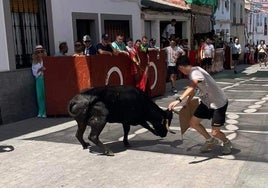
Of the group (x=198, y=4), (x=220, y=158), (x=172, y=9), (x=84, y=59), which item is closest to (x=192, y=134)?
(x=220, y=158)

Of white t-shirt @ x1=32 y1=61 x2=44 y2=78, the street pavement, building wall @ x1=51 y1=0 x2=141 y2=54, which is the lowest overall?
the street pavement

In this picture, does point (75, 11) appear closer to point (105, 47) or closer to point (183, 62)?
point (105, 47)

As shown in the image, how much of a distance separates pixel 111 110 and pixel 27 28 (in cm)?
476

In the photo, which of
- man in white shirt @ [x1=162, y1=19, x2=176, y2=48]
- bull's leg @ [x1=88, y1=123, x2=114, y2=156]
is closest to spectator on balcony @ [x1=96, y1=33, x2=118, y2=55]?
bull's leg @ [x1=88, y1=123, x2=114, y2=156]

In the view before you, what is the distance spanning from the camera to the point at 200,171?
5.10 m

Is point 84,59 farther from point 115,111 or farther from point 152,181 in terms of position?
point 152,181

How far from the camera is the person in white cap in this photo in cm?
905

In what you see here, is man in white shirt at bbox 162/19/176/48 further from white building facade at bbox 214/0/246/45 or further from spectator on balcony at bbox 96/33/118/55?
white building facade at bbox 214/0/246/45

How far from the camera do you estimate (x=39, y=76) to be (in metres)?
9.09

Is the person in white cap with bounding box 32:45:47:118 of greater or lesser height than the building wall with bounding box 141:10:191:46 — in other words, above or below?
below

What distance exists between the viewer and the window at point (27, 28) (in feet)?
30.9

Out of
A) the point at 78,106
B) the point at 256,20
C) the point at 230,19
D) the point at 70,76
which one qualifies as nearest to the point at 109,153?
the point at 78,106

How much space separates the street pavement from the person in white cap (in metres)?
1.07

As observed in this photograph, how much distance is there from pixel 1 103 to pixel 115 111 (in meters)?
3.55
